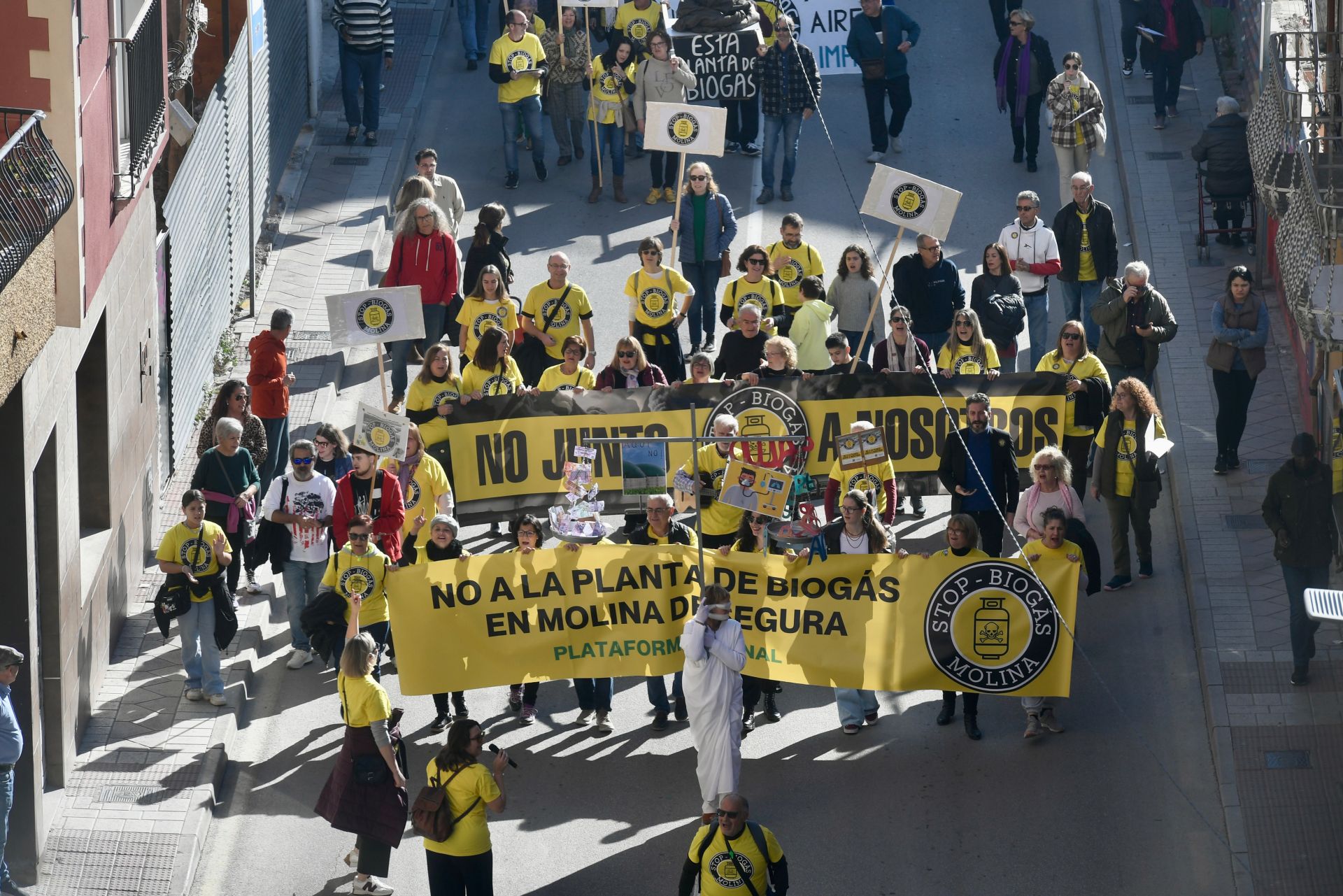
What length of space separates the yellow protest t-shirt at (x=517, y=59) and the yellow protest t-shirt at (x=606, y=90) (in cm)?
69

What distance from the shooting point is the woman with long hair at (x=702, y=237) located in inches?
852

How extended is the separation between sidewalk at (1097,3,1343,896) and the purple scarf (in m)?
1.35

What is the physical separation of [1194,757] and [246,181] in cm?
1272

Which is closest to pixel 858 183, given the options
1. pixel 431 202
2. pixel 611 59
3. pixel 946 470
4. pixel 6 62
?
pixel 611 59

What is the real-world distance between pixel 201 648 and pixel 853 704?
15.5 feet

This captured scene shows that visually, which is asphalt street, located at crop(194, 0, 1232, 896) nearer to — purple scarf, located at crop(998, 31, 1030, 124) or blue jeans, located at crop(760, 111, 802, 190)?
blue jeans, located at crop(760, 111, 802, 190)

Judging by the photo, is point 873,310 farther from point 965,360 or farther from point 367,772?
point 367,772

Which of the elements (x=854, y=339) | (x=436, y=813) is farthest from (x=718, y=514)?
(x=436, y=813)

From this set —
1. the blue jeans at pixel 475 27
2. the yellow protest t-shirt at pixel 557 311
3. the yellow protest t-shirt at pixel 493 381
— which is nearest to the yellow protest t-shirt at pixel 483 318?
the yellow protest t-shirt at pixel 557 311

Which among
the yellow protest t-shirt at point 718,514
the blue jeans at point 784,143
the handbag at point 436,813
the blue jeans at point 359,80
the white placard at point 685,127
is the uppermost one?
the blue jeans at point 359,80

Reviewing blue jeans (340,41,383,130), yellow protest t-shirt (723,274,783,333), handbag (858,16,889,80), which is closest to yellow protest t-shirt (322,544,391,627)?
yellow protest t-shirt (723,274,783,333)

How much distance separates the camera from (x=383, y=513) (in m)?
16.8

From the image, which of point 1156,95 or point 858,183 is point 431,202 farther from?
point 1156,95

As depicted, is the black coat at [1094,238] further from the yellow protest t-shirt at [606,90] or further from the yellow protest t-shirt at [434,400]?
the yellow protest t-shirt at [434,400]
